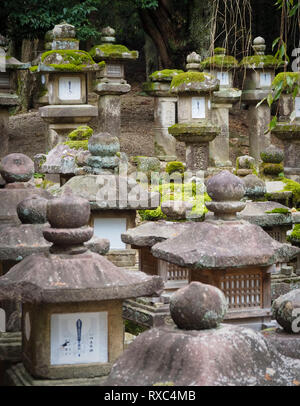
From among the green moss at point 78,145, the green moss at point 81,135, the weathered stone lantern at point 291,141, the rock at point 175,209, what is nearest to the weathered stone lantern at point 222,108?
the weathered stone lantern at point 291,141

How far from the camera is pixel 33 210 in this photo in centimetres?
603

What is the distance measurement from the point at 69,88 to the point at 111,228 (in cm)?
573

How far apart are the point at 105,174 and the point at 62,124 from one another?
5646 mm

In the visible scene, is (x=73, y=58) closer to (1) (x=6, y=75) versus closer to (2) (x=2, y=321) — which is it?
(1) (x=6, y=75)

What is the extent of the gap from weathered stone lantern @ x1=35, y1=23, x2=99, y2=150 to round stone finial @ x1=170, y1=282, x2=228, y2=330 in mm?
9992

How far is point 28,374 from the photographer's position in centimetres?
529

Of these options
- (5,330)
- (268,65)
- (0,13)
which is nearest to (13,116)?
(0,13)

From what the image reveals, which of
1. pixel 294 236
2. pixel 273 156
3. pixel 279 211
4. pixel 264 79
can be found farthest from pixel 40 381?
pixel 264 79

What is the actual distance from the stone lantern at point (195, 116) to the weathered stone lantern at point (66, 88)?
1610mm

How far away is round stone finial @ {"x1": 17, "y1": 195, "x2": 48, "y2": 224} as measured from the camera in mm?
6023

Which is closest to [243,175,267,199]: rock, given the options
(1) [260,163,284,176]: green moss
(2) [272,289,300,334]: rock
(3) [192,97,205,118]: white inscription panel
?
(1) [260,163,284,176]: green moss

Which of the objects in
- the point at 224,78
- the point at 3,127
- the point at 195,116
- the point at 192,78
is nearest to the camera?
the point at 192,78

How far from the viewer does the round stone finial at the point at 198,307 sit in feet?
13.2

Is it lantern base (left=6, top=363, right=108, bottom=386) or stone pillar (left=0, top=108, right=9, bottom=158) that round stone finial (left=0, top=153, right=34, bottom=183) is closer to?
lantern base (left=6, top=363, right=108, bottom=386)
